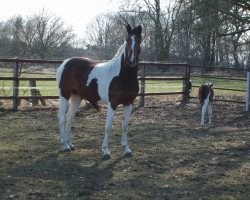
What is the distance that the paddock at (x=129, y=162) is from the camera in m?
4.81

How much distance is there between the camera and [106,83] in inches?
264

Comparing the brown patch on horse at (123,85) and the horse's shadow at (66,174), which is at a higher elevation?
the brown patch on horse at (123,85)

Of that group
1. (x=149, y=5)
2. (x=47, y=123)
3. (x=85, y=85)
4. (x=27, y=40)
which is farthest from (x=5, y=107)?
(x=149, y=5)

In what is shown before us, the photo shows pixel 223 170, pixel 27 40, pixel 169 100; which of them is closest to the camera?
pixel 223 170

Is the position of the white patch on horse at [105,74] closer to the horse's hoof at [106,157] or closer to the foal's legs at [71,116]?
the foal's legs at [71,116]

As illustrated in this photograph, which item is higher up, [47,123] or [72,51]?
[72,51]

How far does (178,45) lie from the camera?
46062mm

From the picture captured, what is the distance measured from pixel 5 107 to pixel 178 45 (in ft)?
117

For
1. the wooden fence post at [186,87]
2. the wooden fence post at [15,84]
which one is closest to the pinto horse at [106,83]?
the wooden fence post at [15,84]

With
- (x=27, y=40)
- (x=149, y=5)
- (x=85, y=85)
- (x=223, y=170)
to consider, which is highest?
(x=149, y=5)

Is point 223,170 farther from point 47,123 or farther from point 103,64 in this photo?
point 47,123

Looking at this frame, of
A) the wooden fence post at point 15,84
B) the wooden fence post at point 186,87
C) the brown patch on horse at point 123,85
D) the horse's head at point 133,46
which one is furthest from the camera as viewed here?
the wooden fence post at point 186,87

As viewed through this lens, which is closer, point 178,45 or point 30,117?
point 30,117

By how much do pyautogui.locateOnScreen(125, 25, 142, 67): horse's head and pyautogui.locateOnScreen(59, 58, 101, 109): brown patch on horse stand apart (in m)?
0.93
